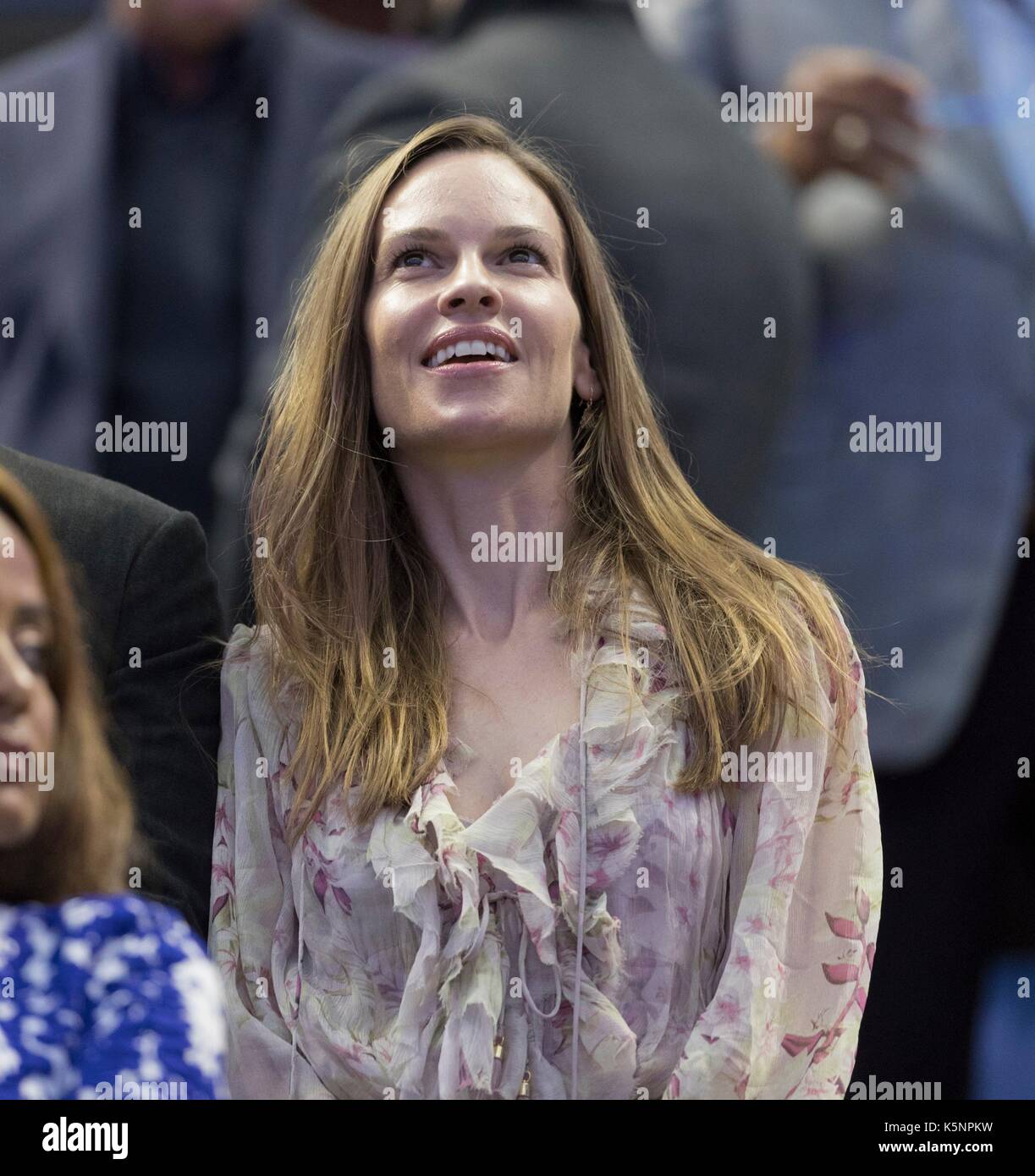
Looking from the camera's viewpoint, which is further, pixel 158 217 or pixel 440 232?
pixel 158 217

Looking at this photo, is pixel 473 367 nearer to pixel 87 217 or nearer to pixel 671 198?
pixel 671 198

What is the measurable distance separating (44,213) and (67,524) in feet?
2.62

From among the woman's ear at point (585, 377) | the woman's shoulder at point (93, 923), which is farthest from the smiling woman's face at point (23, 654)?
the woman's ear at point (585, 377)

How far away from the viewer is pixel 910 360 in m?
2.70

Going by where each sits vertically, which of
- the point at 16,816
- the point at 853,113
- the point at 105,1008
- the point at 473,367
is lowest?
the point at 105,1008

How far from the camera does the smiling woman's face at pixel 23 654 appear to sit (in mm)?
1648

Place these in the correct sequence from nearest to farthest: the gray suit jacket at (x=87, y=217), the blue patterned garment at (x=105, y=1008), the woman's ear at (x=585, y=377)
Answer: the blue patterned garment at (x=105, y=1008) → the woman's ear at (x=585, y=377) → the gray suit jacket at (x=87, y=217)

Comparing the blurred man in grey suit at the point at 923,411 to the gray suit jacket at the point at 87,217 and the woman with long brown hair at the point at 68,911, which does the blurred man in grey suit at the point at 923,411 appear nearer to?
the gray suit jacket at the point at 87,217

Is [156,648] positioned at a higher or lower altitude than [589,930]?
higher

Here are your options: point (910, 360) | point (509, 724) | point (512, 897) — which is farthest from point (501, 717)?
point (910, 360)

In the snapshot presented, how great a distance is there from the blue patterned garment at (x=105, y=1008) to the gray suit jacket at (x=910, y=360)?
1.38m

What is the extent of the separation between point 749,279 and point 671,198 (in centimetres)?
17

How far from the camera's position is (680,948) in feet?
5.85

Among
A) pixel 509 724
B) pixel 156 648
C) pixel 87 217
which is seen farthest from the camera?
pixel 87 217
